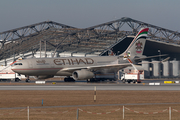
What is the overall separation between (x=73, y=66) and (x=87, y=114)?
41187 millimetres

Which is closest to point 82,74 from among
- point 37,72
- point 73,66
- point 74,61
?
point 73,66

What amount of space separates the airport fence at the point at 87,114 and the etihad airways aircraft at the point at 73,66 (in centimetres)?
3409

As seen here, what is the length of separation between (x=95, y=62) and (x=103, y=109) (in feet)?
137

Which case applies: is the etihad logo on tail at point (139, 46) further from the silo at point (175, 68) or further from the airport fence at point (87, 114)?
the airport fence at point (87, 114)

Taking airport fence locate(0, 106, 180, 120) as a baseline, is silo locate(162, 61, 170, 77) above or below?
above

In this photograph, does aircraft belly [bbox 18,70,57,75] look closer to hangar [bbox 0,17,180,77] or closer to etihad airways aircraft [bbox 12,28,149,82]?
etihad airways aircraft [bbox 12,28,149,82]

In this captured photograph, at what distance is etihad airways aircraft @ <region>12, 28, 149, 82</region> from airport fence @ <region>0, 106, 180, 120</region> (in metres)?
34.1

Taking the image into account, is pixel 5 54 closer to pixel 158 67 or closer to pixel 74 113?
pixel 158 67

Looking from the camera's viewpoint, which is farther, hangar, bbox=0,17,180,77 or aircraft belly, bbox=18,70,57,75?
hangar, bbox=0,17,180,77

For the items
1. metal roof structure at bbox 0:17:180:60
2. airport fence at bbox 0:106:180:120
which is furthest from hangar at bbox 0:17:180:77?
airport fence at bbox 0:106:180:120

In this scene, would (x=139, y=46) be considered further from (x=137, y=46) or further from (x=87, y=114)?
(x=87, y=114)

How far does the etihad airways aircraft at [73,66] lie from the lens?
58.0 m

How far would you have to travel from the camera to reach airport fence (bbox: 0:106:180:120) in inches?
818

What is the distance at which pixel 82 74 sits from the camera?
5862 cm
